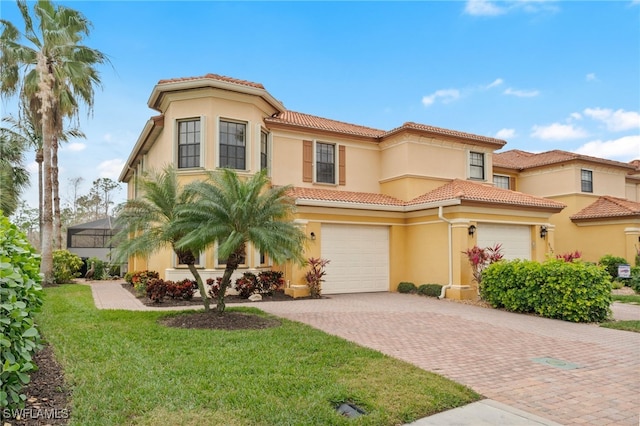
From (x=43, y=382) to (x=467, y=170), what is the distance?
17.3 meters

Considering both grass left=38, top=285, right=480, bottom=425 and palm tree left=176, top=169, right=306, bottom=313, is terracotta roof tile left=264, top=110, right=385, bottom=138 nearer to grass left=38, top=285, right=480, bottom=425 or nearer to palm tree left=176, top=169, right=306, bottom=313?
palm tree left=176, top=169, right=306, bottom=313

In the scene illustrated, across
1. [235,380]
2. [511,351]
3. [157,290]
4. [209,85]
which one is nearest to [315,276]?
[157,290]

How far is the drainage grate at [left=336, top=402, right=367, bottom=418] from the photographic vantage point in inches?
168

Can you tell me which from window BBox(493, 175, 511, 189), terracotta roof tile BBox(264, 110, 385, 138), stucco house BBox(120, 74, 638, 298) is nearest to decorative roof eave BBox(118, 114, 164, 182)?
stucco house BBox(120, 74, 638, 298)

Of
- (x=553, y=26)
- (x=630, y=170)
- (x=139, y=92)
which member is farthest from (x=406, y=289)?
(x=630, y=170)

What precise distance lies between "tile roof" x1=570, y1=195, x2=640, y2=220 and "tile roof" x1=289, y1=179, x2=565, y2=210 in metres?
6.88

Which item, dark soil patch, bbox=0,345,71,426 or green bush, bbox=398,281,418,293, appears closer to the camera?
dark soil patch, bbox=0,345,71,426

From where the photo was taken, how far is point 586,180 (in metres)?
22.9

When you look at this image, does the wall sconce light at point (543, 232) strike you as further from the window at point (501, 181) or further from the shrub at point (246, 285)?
the shrub at point (246, 285)

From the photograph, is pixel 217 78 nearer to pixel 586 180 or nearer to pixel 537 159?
pixel 537 159

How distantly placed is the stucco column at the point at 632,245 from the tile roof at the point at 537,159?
4.41m

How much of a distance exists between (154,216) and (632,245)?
21941 millimetres

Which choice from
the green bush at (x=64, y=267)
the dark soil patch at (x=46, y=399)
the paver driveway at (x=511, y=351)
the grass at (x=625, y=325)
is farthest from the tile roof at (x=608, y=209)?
the green bush at (x=64, y=267)

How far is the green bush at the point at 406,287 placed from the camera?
1568 cm
